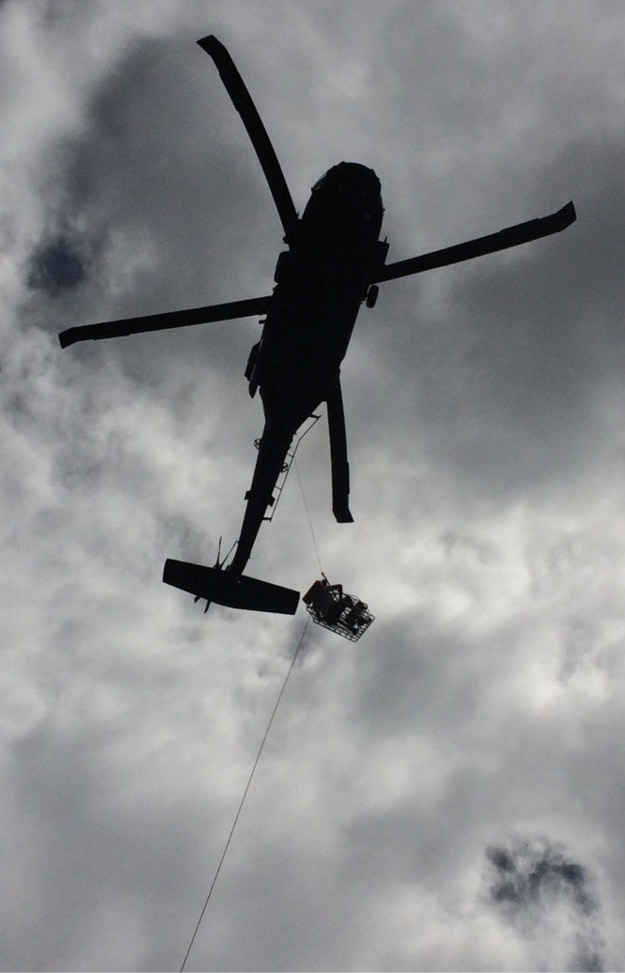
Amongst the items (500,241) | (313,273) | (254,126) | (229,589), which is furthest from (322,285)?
(229,589)

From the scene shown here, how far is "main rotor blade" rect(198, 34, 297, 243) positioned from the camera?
1003 centimetres

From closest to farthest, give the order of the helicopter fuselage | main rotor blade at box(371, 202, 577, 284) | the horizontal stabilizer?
main rotor blade at box(371, 202, 577, 284) → the helicopter fuselage → the horizontal stabilizer

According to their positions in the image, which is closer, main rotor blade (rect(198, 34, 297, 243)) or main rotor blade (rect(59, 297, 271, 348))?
main rotor blade (rect(198, 34, 297, 243))

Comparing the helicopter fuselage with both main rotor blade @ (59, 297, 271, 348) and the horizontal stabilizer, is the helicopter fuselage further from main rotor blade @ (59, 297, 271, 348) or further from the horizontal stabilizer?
the horizontal stabilizer

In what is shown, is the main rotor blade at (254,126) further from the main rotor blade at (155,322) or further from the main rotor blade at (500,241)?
the main rotor blade at (500,241)

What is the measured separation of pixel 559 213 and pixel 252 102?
18.9 ft

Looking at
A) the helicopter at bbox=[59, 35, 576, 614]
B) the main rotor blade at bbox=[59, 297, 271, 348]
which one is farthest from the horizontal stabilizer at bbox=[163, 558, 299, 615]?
the main rotor blade at bbox=[59, 297, 271, 348]

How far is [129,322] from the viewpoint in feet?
38.2

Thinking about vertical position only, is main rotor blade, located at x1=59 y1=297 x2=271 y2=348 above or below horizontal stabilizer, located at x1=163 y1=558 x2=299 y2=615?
above

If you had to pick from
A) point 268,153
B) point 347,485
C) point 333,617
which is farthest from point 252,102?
point 333,617

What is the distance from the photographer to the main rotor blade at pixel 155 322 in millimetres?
11641

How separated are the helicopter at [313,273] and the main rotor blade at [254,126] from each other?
0.05ft

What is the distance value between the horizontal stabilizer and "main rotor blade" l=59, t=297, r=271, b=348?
5787mm

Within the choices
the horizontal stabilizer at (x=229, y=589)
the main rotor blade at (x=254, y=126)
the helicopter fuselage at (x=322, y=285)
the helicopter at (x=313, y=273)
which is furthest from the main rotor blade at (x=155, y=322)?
the horizontal stabilizer at (x=229, y=589)
